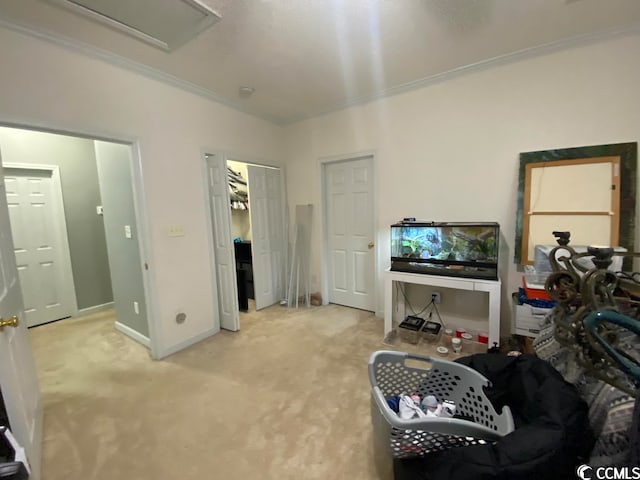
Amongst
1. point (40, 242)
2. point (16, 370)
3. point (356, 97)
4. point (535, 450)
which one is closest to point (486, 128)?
point (356, 97)

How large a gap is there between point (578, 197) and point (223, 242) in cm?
312

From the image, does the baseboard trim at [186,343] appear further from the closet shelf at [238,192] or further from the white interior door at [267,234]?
the closet shelf at [238,192]

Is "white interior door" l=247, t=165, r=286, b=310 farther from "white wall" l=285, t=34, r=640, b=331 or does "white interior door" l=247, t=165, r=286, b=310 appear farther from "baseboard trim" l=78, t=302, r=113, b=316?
"baseboard trim" l=78, t=302, r=113, b=316

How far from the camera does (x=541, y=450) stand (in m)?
0.83

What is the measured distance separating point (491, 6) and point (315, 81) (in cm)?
140

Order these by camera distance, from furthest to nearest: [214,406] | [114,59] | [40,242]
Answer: [40,242] < [114,59] < [214,406]

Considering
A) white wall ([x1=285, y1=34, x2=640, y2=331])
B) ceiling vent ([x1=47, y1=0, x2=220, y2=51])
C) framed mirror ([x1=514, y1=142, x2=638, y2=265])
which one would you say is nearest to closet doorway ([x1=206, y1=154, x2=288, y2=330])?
white wall ([x1=285, y1=34, x2=640, y2=331])

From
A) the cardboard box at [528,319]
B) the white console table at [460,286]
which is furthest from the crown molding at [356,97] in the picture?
the cardboard box at [528,319]

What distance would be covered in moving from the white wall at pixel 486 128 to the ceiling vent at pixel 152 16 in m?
1.77

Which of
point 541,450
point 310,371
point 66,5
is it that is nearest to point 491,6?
point 541,450

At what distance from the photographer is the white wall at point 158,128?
169 cm

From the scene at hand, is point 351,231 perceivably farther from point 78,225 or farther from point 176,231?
point 78,225

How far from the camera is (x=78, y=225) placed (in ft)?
11.4

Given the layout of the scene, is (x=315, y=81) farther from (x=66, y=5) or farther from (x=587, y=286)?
(x=587, y=286)
